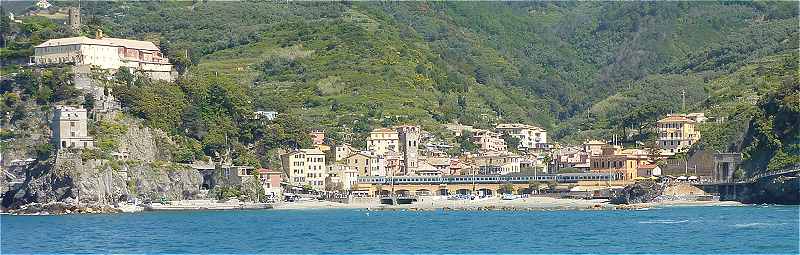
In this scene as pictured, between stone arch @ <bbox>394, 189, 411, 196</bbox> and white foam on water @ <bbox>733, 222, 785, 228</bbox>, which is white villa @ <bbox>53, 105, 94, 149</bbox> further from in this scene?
white foam on water @ <bbox>733, 222, 785, 228</bbox>

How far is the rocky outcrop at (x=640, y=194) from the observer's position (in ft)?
379

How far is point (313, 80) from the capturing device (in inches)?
6708

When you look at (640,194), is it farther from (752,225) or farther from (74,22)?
(74,22)

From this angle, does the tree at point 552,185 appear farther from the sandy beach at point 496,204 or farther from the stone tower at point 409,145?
the stone tower at point 409,145

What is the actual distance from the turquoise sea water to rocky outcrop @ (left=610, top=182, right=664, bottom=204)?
368 inches

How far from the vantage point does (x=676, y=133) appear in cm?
13762

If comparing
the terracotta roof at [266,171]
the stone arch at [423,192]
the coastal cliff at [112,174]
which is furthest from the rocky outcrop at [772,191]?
the coastal cliff at [112,174]

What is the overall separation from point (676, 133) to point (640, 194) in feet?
74.5

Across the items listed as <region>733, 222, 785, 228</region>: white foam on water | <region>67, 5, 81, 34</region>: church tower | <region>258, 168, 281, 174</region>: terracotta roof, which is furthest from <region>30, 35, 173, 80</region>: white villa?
<region>733, 222, 785, 228</region>: white foam on water

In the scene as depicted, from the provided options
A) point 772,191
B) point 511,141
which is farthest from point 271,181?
point 511,141

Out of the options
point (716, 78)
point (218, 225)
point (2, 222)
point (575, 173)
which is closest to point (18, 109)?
point (2, 222)

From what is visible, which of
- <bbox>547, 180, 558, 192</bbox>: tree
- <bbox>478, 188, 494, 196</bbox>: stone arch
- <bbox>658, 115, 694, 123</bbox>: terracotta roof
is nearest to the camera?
<bbox>547, 180, 558, 192</bbox>: tree

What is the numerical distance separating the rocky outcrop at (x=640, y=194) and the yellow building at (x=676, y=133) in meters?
19.0

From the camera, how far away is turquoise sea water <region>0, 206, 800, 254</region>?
69.3 m
